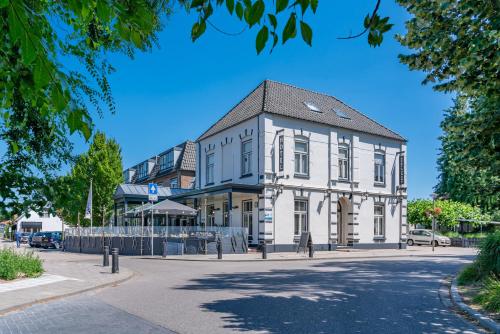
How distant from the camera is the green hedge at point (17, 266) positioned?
1295 cm

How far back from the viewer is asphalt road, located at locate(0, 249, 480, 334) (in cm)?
735

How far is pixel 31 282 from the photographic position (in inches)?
496

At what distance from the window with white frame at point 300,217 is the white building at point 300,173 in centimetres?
6

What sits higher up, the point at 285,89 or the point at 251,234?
the point at 285,89

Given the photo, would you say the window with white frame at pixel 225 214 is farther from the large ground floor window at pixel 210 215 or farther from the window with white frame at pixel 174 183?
the window with white frame at pixel 174 183

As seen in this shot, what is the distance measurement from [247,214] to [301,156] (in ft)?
16.3

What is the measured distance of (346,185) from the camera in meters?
29.8

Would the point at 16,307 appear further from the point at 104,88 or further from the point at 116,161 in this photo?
the point at 116,161

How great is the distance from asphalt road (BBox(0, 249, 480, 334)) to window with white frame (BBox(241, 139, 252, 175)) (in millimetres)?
14369

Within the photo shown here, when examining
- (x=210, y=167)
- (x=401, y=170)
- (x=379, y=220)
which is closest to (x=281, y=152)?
(x=210, y=167)

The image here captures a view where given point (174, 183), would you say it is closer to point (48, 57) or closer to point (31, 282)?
point (31, 282)

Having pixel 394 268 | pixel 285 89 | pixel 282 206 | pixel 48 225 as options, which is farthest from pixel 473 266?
pixel 48 225

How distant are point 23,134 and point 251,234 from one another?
23561mm

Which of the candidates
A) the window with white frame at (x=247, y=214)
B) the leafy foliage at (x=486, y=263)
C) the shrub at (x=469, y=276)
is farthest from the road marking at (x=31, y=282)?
the window with white frame at (x=247, y=214)
